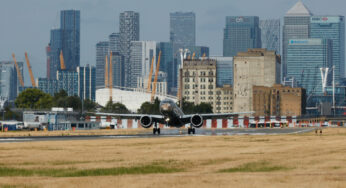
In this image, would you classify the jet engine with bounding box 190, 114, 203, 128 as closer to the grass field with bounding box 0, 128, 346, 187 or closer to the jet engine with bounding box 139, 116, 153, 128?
the jet engine with bounding box 139, 116, 153, 128

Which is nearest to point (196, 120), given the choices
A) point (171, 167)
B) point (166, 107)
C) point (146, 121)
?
point (166, 107)

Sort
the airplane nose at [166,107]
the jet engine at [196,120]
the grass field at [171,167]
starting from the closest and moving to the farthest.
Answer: the grass field at [171,167]
the airplane nose at [166,107]
the jet engine at [196,120]

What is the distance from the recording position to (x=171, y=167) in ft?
135

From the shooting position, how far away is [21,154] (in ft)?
172

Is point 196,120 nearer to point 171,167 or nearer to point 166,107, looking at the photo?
point 166,107

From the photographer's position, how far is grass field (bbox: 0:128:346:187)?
3259 centimetres

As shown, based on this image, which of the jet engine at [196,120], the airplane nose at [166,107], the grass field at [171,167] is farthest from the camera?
the jet engine at [196,120]

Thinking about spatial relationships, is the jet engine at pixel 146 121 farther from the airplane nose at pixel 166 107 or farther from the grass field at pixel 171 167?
the grass field at pixel 171 167

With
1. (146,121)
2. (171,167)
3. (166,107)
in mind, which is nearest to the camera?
(171,167)

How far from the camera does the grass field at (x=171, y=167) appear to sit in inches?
1283

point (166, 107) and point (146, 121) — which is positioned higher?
point (166, 107)

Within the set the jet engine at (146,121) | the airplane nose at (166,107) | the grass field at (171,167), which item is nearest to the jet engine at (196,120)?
the airplane nose at (166,107)

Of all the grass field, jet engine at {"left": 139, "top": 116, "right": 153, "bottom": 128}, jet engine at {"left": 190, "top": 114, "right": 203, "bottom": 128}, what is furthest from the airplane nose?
the grass field

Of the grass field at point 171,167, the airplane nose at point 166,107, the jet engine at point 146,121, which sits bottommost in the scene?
the grass field at point 171,167
